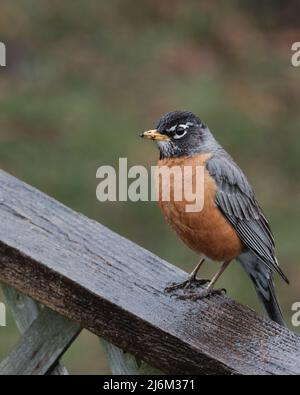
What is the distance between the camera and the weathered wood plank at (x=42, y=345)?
2691 mm

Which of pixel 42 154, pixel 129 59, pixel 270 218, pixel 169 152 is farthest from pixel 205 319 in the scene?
pixel 129 59

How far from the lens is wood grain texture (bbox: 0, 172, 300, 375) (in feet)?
8.39

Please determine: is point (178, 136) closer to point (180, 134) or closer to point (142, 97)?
point (180, 134)

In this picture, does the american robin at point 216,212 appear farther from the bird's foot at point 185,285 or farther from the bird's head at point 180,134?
the bird's foot at point 185,285

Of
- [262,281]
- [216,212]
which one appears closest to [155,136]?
[216,212]

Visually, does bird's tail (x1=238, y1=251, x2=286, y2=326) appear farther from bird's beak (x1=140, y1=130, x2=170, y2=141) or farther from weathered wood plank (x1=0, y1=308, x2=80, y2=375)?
weathered wood plank (x1=0, y1=308, x2=80, y2=375)

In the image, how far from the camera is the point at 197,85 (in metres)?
11.1

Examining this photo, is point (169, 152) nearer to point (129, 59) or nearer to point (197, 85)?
point (197, 85)

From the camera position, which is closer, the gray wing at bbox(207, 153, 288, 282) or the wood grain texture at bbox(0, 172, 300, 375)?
the wood grain texture at bbox(0, 172, 300, 375)

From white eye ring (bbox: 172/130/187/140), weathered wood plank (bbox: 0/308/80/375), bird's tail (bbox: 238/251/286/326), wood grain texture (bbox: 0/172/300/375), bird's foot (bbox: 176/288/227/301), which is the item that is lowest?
weathered wood plank (bbox: 0/308/80/375)

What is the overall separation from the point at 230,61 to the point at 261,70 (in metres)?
0.44

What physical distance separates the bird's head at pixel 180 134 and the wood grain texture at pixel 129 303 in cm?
172

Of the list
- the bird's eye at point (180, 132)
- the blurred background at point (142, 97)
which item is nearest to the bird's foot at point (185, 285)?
the bird's eye at point (180, 132)

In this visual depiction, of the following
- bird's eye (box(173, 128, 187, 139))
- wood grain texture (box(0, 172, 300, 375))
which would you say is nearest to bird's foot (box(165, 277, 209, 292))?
wood grain texture (box(0, 172, 300, 375))
